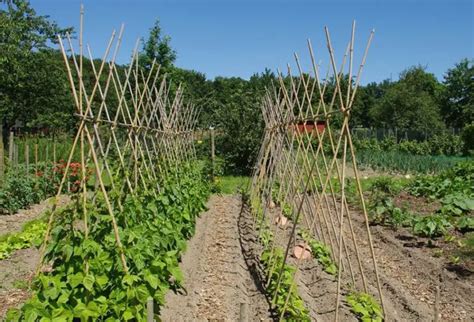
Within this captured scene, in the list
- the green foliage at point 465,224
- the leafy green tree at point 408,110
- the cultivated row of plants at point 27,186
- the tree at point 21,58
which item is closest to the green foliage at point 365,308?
the green foliage at point 465,224

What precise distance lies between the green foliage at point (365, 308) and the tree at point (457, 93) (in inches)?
1792

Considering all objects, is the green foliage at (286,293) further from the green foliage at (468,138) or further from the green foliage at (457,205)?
the green foliage at (468,138)

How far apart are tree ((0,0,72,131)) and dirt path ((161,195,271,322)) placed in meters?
10.3

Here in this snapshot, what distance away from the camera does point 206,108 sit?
75.1 ft

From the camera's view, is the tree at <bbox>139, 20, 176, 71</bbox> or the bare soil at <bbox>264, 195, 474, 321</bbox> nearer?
the bare soil at <bbox>264, 195, 474, 321</bbox>

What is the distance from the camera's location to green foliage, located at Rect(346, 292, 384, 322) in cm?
444

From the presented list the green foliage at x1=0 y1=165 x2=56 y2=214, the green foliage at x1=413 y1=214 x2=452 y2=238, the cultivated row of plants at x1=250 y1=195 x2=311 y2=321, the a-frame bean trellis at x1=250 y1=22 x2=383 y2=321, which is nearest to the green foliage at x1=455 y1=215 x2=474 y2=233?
the green foliage at x1=413 y1=214 x2=452 y2=238

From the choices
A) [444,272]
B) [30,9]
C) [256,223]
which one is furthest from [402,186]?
[30,9]

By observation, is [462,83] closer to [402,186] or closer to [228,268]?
[402,186]

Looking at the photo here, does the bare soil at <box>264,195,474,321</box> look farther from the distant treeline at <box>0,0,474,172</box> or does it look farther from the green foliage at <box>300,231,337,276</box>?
the distant treeline at <box>0,0,474,172</box>

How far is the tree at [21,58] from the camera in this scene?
1525cm

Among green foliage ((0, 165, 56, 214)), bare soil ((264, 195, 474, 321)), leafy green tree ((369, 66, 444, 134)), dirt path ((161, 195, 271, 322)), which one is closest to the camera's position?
dirt path ((161, 195, 271, 322))

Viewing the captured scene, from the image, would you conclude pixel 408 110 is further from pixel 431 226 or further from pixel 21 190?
pixel 21 190

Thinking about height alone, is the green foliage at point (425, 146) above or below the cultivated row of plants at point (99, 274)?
above
